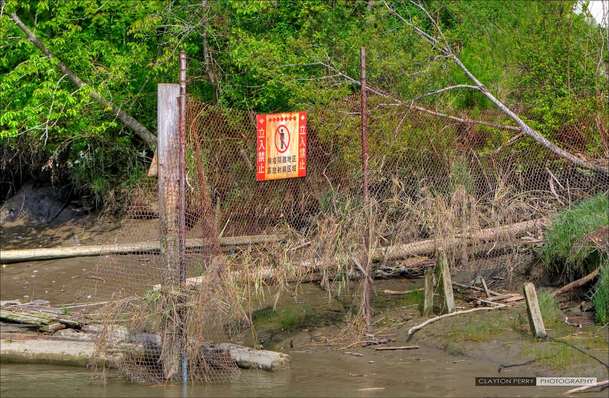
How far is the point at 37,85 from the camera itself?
14391 millimetres

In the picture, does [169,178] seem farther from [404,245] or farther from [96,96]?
[96,96]

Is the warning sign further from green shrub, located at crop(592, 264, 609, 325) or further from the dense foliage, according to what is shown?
green shrub, located at crop(592, 264, 609, 325)

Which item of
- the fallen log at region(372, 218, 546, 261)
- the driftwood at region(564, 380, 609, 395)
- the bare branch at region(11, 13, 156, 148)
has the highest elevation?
the bare branch at region(11, 13, 156, 148)

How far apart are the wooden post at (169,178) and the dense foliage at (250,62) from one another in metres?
3.51

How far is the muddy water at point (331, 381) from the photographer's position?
29.1 feet

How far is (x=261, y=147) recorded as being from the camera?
33.7 feet

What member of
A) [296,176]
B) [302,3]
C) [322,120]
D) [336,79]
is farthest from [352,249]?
[302,3]

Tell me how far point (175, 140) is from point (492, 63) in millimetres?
6846

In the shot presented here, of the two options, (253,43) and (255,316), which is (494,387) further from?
(253,43)

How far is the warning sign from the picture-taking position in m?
10.3

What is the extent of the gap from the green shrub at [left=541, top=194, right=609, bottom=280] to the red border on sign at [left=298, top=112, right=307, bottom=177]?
271 cm

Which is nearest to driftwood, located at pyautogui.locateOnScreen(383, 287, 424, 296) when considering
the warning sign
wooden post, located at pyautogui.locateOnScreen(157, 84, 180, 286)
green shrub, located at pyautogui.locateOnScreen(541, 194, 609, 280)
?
green shrub, located at pyautogui.locateOnScreen(541, 194, 609, 280)

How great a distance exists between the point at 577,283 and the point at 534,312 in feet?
3.56

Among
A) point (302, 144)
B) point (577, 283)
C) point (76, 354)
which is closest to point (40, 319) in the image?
point (76, 354)
